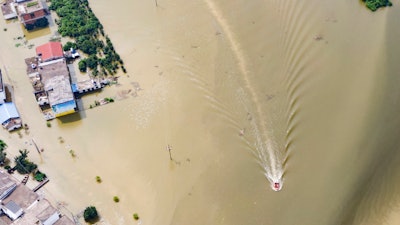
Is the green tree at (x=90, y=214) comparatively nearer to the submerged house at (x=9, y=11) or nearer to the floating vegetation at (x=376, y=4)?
the submerged house at (x=9, y=11)

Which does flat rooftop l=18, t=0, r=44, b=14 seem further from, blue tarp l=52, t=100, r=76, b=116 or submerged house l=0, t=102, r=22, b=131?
blue tarp l=52, t=100, r=76, b=116

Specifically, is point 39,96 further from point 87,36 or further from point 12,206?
point 12,206

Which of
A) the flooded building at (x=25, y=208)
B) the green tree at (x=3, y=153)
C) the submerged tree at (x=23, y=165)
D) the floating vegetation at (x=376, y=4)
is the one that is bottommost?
the flooded building at (x=25, y=208)

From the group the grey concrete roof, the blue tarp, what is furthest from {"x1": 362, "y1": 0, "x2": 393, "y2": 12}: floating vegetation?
the grey concrete roof

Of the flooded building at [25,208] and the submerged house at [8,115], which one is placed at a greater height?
the submerged house at [8,115]

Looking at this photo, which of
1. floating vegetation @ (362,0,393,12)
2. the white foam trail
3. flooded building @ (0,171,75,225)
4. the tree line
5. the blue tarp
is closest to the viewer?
flooded building @ (0,171,75,225)

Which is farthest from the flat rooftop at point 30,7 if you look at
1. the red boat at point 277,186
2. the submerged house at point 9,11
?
the red boat at point 277,186
